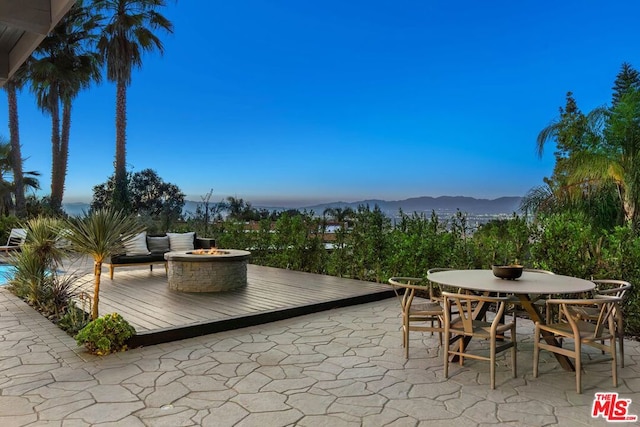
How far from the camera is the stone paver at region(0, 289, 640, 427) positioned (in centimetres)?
247

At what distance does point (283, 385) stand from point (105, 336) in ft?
5.77

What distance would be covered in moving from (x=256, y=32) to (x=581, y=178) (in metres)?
10.9

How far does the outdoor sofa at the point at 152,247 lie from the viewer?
743cm

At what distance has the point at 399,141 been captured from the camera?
14648 mm

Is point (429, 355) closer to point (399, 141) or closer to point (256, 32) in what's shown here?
point (399, 141)

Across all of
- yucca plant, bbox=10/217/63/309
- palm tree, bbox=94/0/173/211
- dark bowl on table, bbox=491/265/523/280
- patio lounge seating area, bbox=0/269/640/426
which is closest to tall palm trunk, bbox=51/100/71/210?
palm tree, bbox=94/0/173/211

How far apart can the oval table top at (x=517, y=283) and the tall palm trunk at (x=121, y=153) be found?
41.5 feet

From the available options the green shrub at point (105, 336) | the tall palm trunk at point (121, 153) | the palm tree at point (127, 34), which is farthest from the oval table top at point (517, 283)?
the palm tree at point (127, 34)

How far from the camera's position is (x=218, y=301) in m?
5.48

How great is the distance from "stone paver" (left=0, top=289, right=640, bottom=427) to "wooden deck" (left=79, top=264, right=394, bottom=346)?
0.22 m

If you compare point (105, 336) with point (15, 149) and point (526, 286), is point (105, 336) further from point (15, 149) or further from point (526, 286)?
point (15, 149)

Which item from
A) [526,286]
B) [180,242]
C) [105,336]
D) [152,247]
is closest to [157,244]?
[152,247]

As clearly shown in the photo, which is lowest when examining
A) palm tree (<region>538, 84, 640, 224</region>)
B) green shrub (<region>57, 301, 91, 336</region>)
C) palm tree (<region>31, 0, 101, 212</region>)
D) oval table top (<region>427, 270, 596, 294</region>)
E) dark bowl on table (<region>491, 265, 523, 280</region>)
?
green shrub (<region>57, 301, 91, 336</region>)

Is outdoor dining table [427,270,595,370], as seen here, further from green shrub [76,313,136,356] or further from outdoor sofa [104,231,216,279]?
outdoor sofa [104,231,216,279]
